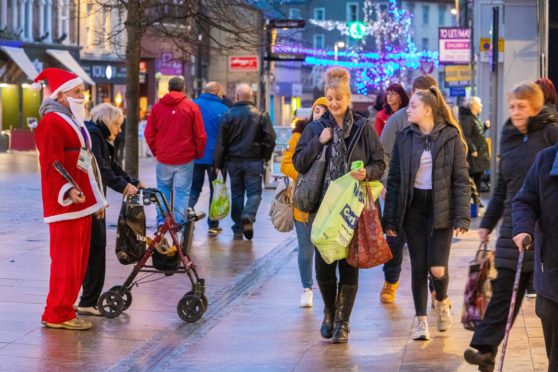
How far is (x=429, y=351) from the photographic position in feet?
28.2

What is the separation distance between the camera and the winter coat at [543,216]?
6203 mm

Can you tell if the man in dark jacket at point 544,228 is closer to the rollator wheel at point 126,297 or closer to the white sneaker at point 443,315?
the white sneaker at point 443,315

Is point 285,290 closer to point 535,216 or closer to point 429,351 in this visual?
point 429,351

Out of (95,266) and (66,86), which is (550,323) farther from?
(95,266)

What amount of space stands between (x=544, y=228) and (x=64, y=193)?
3.88m

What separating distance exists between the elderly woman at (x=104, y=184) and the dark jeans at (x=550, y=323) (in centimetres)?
429

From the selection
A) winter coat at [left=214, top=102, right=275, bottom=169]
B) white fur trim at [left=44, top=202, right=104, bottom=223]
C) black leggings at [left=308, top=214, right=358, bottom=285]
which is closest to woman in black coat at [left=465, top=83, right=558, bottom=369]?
black leggings at [left=308, top=214, right=358, bottom=285]

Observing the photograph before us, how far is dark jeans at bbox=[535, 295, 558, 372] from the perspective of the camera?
6.23 meters

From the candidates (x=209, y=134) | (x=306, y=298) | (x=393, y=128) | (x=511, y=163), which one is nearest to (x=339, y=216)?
(x=511, y=163)

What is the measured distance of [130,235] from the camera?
9922mm

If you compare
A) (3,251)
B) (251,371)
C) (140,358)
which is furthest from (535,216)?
(3,251)

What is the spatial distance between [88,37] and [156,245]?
47837 millimetres

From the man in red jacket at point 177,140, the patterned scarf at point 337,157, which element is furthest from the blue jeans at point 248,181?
the patterned scarf at point 337,157

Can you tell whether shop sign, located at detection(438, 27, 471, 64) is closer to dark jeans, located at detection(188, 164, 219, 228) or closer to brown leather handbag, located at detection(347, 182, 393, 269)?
dark jeans, located at detection(188, 164, 219, 228)
